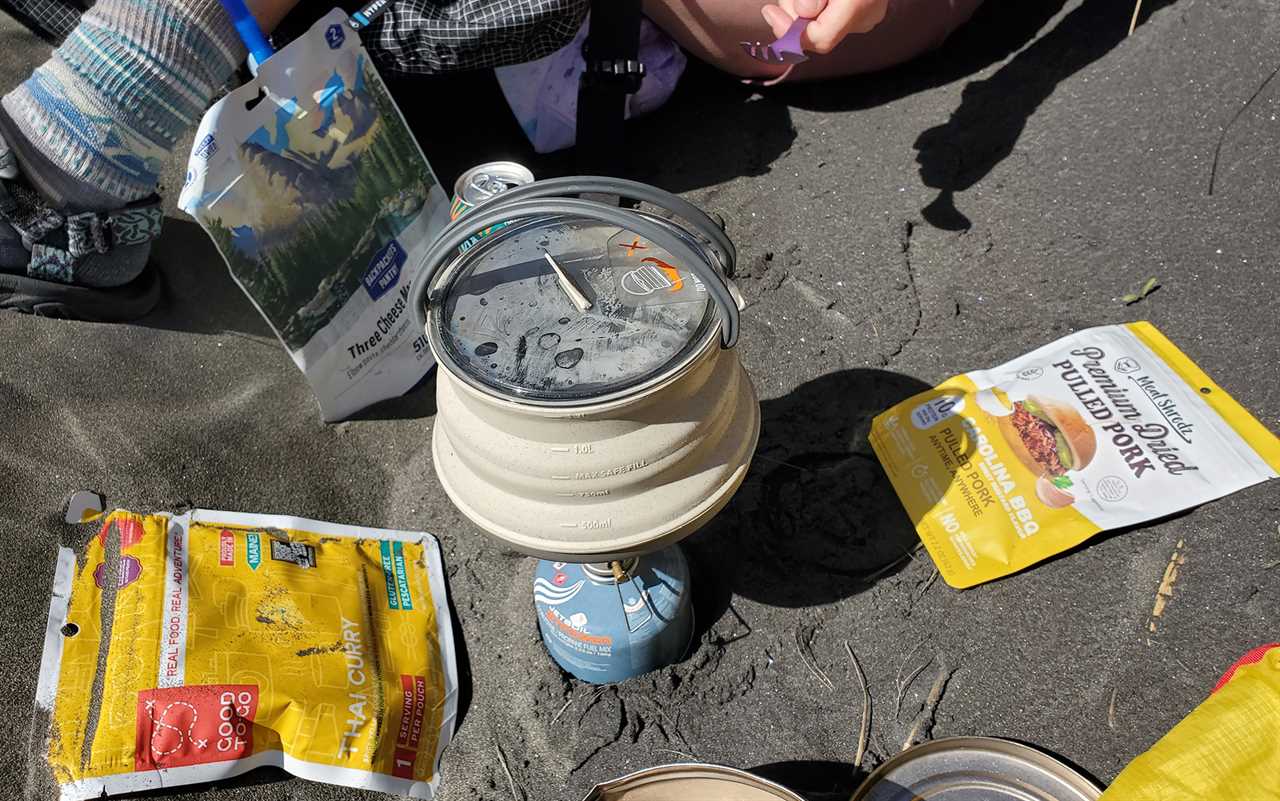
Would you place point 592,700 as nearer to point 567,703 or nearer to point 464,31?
point 567,703

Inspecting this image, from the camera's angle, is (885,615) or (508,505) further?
(885,615)

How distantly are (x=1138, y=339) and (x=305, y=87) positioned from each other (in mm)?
1660

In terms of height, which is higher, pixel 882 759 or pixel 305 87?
pixel 305 87

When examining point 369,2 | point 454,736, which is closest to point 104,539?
point 454,736

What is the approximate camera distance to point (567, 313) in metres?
1.10

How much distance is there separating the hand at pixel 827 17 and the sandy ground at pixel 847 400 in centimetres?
49

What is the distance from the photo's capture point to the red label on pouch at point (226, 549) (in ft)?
4.79

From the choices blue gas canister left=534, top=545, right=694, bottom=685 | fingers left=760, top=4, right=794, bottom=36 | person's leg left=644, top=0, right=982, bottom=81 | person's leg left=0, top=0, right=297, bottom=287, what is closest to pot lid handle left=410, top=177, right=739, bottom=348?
blue gas canister left=534, top=545, right=694, bottom=685

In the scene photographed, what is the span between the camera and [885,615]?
1540 mm

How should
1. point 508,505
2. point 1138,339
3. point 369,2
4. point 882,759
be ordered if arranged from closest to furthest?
point 508,505, point 882,759, point 1138,339, point 369,2

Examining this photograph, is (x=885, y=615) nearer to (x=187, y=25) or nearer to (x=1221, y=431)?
(x=1221, y=431)

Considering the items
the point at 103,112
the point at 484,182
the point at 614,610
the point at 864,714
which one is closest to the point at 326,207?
the point at 484,182

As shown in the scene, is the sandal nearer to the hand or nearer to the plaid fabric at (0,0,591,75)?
the plaid fabric at (0,0,591,75)

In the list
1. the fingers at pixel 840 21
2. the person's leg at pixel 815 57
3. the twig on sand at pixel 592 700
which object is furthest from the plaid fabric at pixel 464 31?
the twig on sand at pixel 592 700
